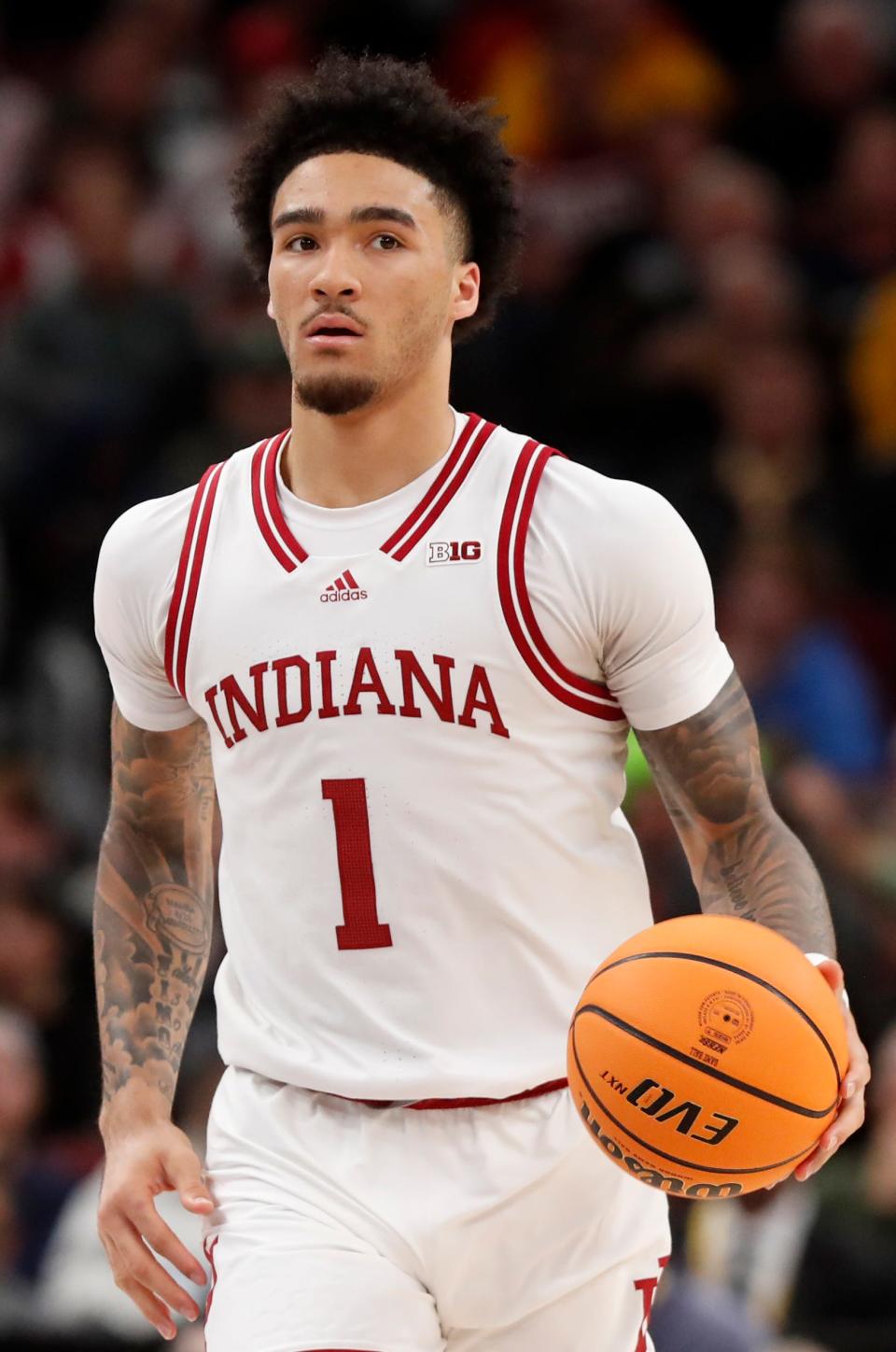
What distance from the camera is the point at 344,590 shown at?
13.4ft

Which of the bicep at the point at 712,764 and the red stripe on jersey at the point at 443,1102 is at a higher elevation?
the bicep at the point at 712,764

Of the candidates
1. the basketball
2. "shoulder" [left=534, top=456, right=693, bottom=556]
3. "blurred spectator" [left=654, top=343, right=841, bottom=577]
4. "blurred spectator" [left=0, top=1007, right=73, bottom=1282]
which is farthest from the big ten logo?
"blurred spectator" [left=654, top=343, right=841, bottom=577]

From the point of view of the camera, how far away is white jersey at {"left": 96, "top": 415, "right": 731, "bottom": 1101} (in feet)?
13.0

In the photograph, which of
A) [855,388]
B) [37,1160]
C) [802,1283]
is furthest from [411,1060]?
[855,388]

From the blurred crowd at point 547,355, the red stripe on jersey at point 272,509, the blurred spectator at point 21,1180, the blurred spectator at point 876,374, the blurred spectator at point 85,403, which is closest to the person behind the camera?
the red stripe on jersey at point 272,509

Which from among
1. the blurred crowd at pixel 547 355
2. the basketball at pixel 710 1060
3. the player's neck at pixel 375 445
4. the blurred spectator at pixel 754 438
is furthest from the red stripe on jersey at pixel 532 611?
the blurred spectator at pixel 754 438

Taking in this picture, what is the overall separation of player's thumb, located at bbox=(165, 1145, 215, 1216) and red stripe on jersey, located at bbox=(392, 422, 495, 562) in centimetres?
117

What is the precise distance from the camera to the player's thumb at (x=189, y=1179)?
4.01 m

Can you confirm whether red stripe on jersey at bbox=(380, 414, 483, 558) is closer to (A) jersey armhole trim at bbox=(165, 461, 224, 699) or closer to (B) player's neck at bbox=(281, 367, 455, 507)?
(B) player's neck at bbox=(281, 367, 455, 507)

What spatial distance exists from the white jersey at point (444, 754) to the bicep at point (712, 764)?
0.17ft

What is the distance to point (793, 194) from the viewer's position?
10.7 m

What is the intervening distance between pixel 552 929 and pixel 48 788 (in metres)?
5.52

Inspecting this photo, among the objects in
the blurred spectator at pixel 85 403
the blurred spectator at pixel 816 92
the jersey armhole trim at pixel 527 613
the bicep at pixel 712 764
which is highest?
the blurred spectator at pixel 816 92

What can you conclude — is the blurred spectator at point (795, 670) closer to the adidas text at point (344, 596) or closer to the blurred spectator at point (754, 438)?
the blurred spectator at point (754, 438)
